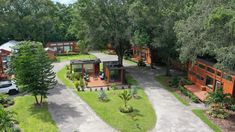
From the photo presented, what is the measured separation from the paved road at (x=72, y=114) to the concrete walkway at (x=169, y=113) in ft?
15.2

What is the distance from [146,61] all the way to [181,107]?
841 inches

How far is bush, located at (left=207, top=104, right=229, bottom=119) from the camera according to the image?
22672mm

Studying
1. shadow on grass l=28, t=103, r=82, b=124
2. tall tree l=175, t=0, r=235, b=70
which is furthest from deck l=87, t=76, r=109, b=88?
tall tree l=175, t=0, r=235, b=70

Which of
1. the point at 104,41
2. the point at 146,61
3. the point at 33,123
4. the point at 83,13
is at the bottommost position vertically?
the point at 33,123

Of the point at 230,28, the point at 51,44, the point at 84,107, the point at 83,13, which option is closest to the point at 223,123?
the point at 230,28

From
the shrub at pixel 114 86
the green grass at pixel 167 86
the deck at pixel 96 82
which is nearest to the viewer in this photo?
the green grass at pixel 167 86

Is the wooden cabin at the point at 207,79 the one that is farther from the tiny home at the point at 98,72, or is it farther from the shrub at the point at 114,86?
the tiny home at the point at 98,72

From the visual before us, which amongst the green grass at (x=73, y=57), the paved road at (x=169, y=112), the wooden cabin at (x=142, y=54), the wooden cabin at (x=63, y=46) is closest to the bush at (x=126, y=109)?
the paved road at (x=169, y=112)

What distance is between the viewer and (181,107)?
25.1 m

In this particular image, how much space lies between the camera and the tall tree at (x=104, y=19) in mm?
35312

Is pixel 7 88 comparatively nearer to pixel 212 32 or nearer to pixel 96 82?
pixel 96 82

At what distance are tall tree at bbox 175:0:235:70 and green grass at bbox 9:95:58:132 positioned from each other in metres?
13.5

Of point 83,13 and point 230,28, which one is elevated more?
point 83,13

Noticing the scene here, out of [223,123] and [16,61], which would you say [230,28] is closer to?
[223,123]
